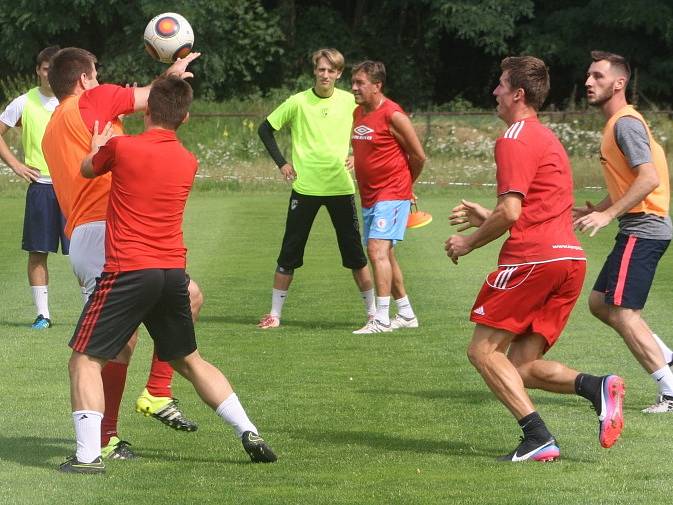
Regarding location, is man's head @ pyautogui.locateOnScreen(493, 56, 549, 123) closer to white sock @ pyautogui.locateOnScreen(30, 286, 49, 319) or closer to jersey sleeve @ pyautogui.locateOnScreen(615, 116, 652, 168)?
jersey sleeve @ pyautogui.locateOnScreen(615, 116, 652, 168)

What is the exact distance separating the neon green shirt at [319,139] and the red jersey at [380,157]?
0.37 meters


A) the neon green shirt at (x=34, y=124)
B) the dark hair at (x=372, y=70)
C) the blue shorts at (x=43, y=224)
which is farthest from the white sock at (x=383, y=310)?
the neon green shirt at (x=34, y=124)

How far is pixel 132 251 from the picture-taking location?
21.3 ft

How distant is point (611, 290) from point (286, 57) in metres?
37.4

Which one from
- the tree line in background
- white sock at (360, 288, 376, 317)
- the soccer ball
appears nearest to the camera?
the soccer ball

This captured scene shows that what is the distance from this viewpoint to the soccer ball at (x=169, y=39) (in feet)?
27.8

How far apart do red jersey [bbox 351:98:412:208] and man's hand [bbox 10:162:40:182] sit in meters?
2.58

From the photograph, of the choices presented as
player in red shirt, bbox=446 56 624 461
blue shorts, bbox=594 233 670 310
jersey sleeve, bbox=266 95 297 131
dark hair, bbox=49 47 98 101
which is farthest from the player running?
jersey sleeve, bbox=266 95 297 131

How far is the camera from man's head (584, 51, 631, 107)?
315 inches

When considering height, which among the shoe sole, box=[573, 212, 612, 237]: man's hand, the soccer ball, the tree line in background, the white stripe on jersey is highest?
the white stripe on jersey

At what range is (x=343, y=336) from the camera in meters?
11.2

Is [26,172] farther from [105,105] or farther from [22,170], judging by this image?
[105,105]

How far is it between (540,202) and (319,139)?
5.35m

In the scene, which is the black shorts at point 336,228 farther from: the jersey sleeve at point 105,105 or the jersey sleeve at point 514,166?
the jersey sleeve at point 514,166
